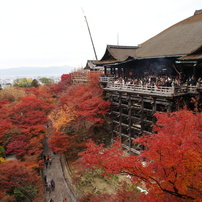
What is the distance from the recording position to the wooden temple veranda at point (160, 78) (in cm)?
1510

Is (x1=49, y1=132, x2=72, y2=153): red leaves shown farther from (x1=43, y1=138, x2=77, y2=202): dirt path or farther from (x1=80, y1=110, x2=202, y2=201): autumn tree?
(x1=80, y1=110, x2=202, y2=201): autumn tree

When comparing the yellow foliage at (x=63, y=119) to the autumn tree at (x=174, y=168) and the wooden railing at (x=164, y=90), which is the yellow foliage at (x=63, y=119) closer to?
the wooden railing at (x=164, y=90)

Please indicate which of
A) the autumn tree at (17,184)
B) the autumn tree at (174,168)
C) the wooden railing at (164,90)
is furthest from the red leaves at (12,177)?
the wooden railing at (164,90)

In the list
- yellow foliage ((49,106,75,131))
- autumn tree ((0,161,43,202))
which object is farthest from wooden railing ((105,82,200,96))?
autumn tree ((0,161,43,202))

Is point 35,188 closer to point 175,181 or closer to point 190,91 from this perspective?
point 175,181

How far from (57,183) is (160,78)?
1650 centimetres

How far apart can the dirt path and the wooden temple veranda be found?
8665mm

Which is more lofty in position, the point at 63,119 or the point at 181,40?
the point at 181,40

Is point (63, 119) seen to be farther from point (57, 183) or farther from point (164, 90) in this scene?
point (164, 90)

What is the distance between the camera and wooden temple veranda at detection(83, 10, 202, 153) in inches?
595

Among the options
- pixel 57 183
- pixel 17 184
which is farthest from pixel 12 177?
pixel 57 183

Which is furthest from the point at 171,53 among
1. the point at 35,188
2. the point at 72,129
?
the point at 35,188

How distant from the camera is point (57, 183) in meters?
18.0

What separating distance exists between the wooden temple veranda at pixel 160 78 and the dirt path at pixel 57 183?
8.66 metres
